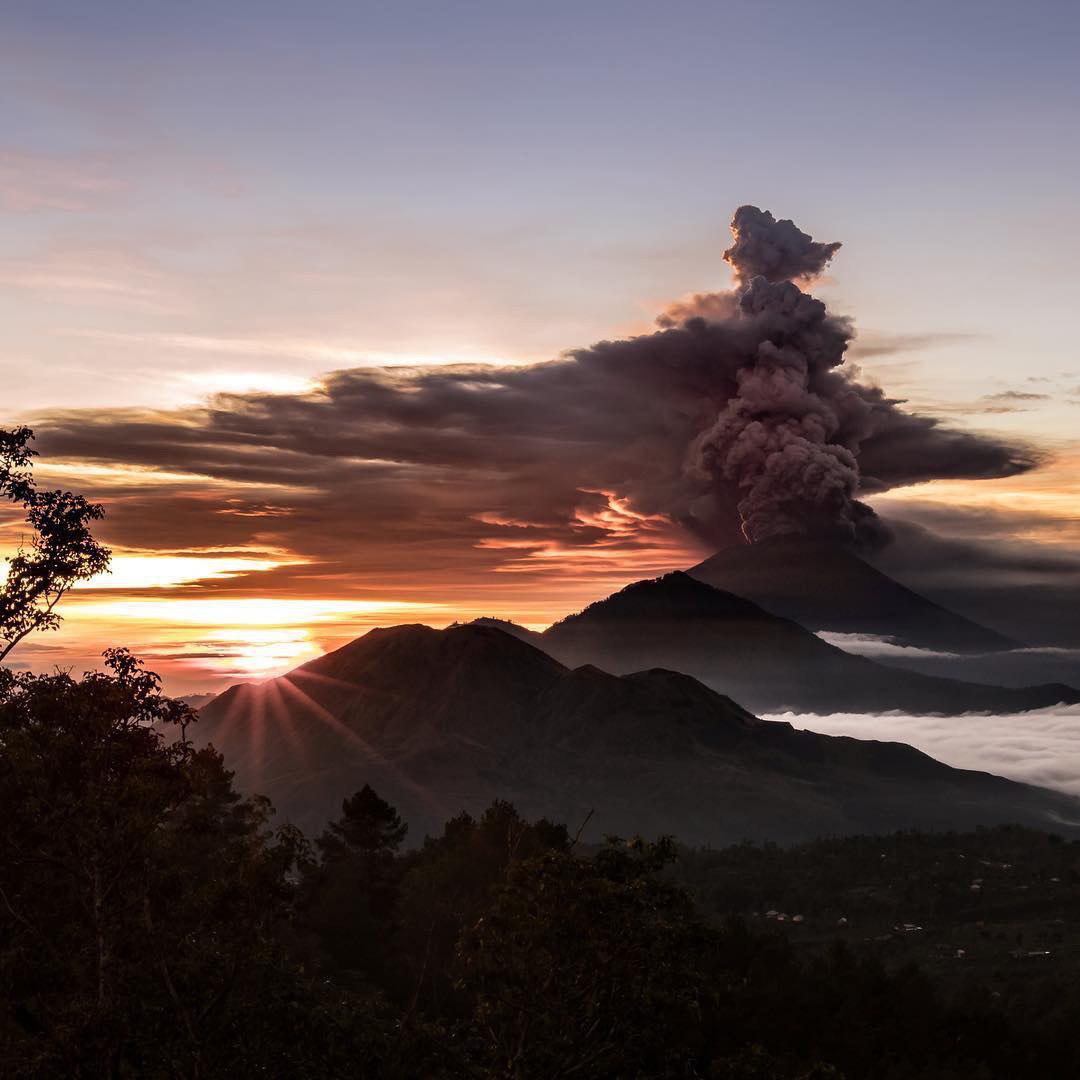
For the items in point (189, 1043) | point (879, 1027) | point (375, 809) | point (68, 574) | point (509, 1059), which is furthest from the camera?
point (375, 809)

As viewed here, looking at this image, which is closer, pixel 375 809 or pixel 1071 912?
pixel 375 809

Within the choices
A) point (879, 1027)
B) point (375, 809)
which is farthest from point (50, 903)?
point (375, 809)

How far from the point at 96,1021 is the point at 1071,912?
17967 cm

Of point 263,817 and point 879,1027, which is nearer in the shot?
point 263,817

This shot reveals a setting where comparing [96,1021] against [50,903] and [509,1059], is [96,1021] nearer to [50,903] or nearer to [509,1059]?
[50,903]

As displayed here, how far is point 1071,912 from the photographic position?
175125 mm

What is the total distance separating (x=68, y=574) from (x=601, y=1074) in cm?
1717

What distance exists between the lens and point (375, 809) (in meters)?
91.9

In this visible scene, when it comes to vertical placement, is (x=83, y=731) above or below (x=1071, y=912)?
above

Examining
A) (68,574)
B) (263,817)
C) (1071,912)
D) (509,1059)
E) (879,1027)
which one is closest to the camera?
(509,1059)

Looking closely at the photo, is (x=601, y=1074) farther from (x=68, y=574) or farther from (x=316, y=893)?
(x=316, y=893)

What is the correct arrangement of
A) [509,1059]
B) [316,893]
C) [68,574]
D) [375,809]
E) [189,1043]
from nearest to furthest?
1. [509,1059]
2. [189,1043]
3. [68,574]
4. [316,893]
5. [375,809]

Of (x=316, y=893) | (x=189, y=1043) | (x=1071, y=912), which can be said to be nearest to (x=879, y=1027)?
(x=316, y=893)

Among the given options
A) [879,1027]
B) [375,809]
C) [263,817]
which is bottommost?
[879,1027]
